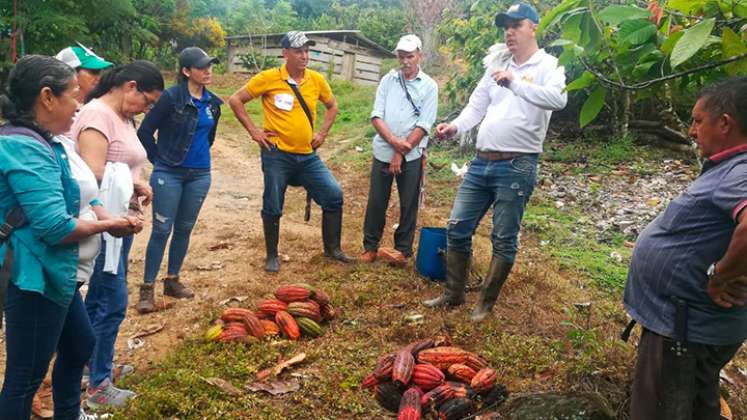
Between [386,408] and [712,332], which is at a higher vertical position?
[712,332]

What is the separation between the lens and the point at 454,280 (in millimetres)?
4660

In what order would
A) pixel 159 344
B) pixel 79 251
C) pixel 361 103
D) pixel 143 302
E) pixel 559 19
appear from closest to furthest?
pixel 559 19, pixel 79 251, pixel 159 344, pixel 143 302, pixel 361 103

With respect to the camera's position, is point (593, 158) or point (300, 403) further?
point (593, 158)

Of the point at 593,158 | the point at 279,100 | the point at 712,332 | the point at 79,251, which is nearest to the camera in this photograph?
the point at 712,332

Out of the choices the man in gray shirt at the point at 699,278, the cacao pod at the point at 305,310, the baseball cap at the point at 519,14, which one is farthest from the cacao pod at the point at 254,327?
the baseball cap at the point at 519,14

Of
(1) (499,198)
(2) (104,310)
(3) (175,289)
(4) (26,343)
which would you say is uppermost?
(1) (499,198)

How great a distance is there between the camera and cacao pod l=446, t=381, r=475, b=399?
3.23 m

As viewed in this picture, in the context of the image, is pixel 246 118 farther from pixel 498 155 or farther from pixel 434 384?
pixel 434 384

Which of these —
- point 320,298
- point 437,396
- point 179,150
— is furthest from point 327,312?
point 179,150

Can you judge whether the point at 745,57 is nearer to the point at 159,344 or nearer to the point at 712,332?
the point at 712,332

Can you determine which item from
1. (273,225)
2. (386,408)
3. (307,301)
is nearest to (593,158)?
(273,225)

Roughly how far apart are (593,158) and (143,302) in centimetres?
798

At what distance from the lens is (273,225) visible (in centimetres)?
568

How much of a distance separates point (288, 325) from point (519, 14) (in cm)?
277
